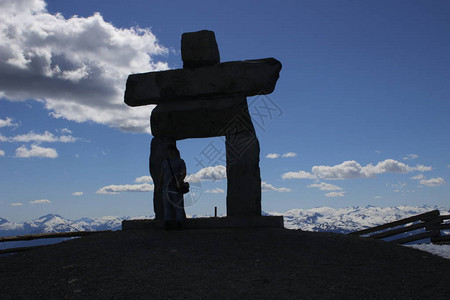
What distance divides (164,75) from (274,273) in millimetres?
5779

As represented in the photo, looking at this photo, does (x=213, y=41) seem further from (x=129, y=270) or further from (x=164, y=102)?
(x=129, y=270)

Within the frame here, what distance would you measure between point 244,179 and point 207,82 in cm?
244

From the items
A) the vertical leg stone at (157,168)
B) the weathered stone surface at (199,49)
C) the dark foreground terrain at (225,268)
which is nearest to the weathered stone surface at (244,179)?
the dark foreground terrain at (225,268)

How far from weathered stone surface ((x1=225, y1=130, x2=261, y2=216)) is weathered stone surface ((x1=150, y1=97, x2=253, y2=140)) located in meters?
0.53

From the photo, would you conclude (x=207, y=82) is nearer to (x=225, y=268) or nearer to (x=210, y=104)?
(x=210, y=104)

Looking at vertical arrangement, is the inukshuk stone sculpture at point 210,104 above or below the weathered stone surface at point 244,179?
above

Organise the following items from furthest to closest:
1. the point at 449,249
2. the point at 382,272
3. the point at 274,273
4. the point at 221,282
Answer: the point at 449,249 → the point at 382,272 → the point at 274,273 → the point at 221,282

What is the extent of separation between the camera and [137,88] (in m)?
9.83

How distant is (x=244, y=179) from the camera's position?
29.7ft

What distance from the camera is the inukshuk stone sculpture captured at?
29.7 ft

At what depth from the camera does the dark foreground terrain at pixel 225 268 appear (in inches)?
204

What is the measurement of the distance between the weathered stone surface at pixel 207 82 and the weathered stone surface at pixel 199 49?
265 mm

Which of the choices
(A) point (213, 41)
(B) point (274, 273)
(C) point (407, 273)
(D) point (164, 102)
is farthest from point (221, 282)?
(A) point (213, 41)

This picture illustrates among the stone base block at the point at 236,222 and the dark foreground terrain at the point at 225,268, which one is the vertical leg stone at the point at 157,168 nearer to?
the stone base block at the point at 236,222
